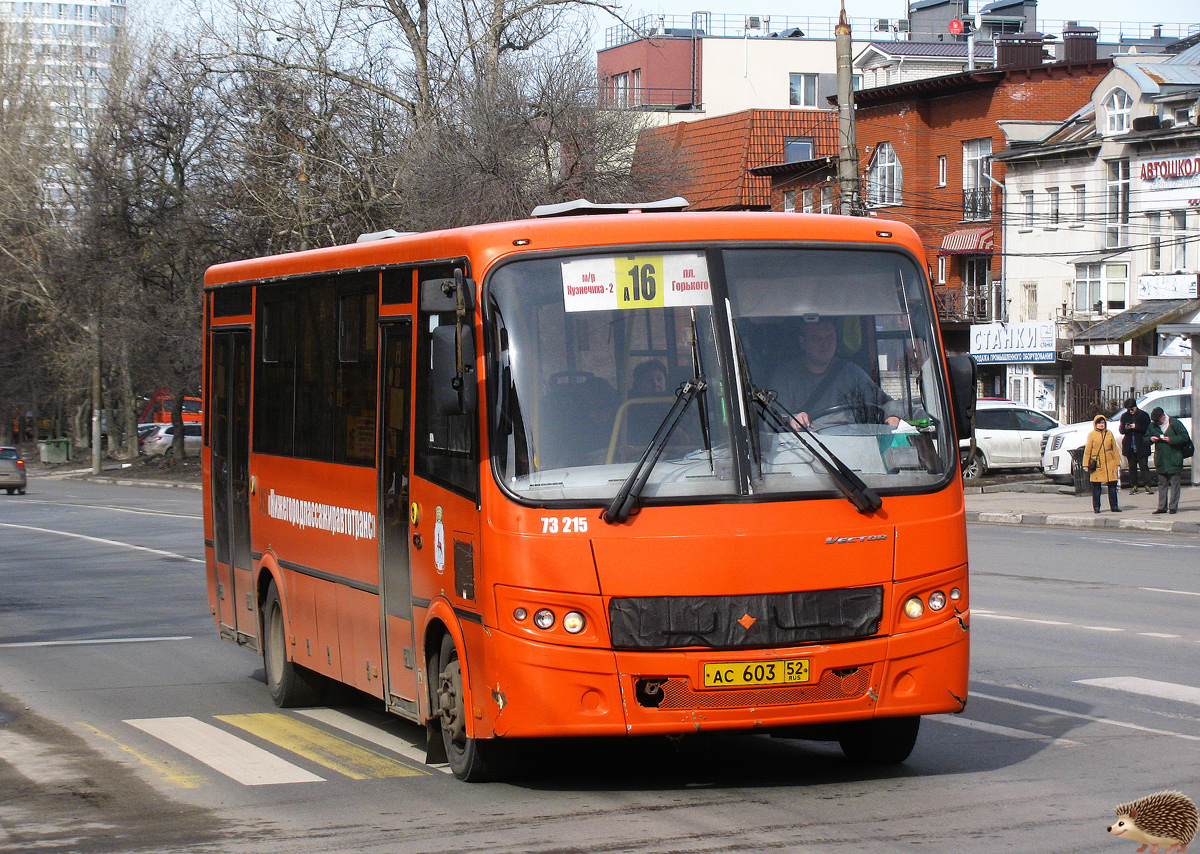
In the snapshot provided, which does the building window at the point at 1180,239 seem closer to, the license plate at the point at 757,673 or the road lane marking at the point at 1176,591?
the road lane marking at the point at 1176,591

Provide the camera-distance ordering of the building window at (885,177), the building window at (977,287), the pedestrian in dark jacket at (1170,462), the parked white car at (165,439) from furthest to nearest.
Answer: the parked white car at (165,439) < the building window at (885,177) < the building window at (977,287) < the pedestrian in dark jacket at (1170,462)

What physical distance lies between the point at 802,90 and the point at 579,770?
79.9 metres

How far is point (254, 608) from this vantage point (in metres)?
11.3

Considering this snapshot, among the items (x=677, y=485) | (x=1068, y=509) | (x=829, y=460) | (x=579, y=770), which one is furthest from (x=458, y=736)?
(x=1068, y=509)

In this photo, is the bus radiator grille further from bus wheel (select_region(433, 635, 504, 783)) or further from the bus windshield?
bus wheel (select_region(433, 635, 504, 783))

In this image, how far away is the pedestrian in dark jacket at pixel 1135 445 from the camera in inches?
1272

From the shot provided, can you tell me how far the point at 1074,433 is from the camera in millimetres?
35469

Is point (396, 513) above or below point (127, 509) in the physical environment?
above

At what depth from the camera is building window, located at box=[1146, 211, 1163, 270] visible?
48469mm

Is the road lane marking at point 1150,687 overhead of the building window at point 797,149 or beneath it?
beneath

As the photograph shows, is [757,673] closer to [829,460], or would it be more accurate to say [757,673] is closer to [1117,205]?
[829,460]

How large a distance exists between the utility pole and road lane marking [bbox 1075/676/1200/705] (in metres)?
14.5

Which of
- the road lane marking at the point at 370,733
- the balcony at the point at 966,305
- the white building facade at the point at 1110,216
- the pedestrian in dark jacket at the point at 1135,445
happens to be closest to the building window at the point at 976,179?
the white building facade at the point at 1110,216

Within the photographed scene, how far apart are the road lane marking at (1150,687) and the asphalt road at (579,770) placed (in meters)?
0.03
